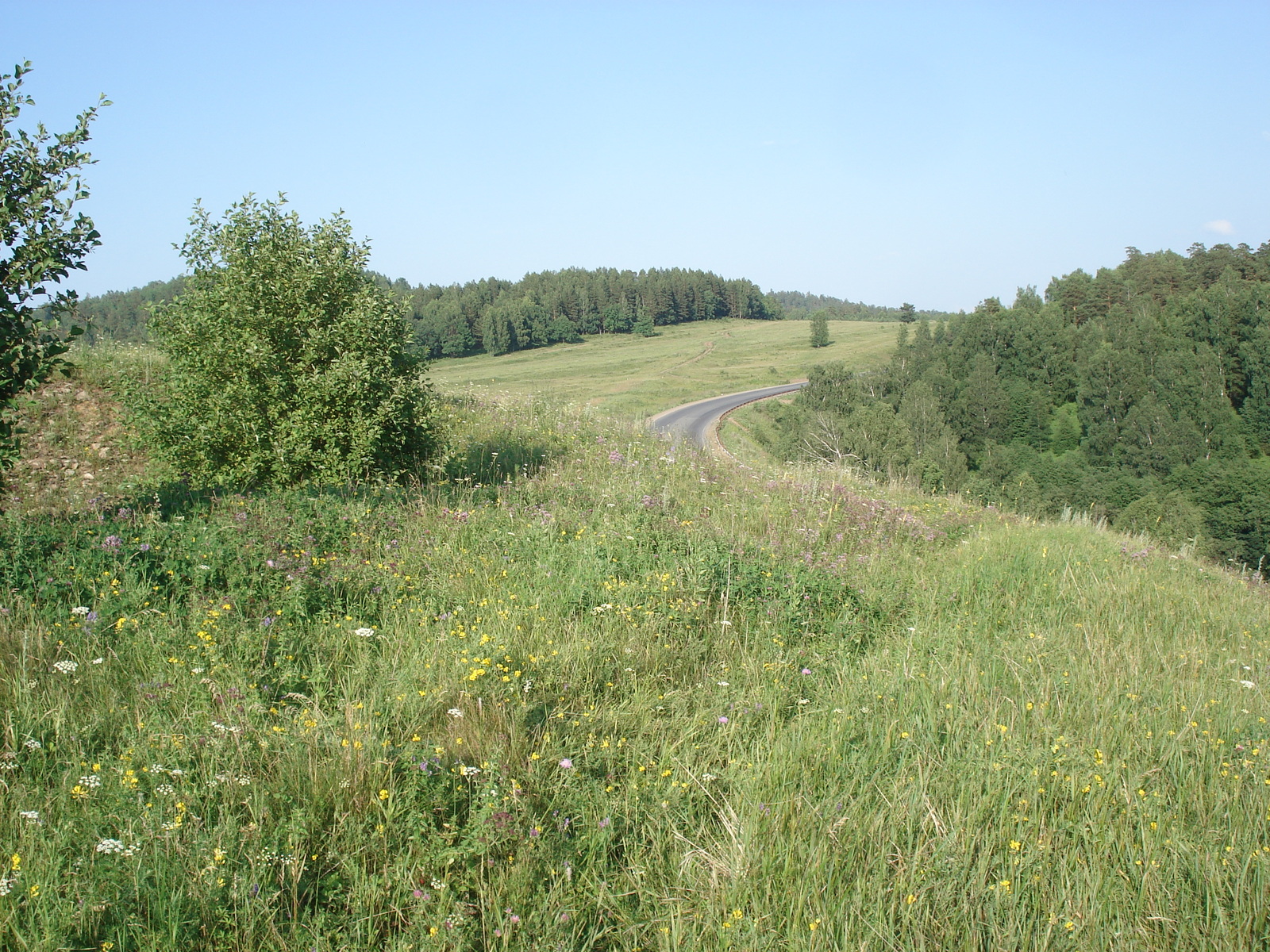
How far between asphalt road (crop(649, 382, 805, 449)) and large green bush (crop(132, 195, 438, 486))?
22.1 metres

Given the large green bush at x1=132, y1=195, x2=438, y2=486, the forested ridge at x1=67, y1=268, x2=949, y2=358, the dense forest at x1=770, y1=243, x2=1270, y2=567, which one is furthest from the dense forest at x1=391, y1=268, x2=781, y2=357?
the large green bush at x1=132, y1=195, x2=438, y2=486

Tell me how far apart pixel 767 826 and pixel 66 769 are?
108 inches

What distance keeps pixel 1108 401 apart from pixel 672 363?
4569cm

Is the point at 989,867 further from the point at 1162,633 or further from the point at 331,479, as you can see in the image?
the point at 331,479

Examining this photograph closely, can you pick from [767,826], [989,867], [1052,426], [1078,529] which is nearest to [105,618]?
[767,826]

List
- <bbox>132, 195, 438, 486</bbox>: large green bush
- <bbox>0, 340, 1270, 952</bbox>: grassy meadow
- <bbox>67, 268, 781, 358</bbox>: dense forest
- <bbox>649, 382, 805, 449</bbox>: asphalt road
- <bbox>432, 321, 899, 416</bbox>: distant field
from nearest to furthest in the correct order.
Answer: <bbox>0, 340, 1270, 952</bbox>: grassy meadow
<bbox>132, 195, 438, 486</bbox>: large green bush
<bbox>649, 382, 805, 449</bbox>: asphalt road
<bbox>432, 321, 899, 416</bbox>: distant field
<bbox>67, 268, 781, 358</bbox>: dense forest

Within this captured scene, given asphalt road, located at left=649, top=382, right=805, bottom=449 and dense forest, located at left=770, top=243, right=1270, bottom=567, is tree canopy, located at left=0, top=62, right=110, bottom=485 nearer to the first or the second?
→ asphalt road, located at left=649, top=382, right=805, bottom=449

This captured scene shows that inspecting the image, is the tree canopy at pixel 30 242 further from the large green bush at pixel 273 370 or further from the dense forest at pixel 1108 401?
the dense forest at pixel 1108 401

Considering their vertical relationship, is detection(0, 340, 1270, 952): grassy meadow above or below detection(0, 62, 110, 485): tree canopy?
below

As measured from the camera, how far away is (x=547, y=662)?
3977 mm

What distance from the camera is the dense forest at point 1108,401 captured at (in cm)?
5462

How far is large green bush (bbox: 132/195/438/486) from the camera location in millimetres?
8023

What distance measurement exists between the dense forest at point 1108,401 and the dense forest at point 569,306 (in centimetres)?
4903

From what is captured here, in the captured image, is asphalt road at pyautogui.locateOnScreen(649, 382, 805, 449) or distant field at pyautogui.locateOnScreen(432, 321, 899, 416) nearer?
asphalt road at pyautogui.locateOnScreen(649, 382, 805, 449)
